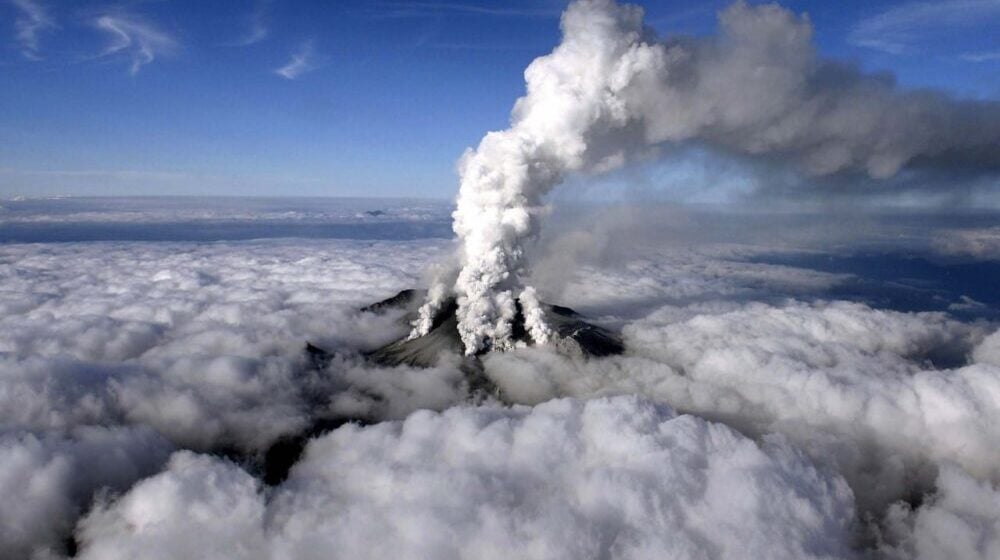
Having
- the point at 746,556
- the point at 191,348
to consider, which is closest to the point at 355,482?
the point at 746,556

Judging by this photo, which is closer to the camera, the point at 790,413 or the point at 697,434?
the point at 697,434

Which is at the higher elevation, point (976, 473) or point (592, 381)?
point (592, 381)

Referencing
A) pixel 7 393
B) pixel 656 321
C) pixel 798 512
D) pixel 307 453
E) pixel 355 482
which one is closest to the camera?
pixel 798 512

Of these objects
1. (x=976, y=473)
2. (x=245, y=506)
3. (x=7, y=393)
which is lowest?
(x=976, y=473)

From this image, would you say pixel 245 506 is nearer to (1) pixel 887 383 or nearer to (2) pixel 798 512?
(2) pixel 798 512

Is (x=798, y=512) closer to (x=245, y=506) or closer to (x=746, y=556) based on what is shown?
(x=746, y=556)

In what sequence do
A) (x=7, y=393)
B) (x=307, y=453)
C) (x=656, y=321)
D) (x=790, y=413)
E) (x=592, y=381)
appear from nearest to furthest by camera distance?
(x=7, y=393) < (x=307, y=453) < (x=790, y=413) < (x=592, y=381) < (x=656, y=321)
